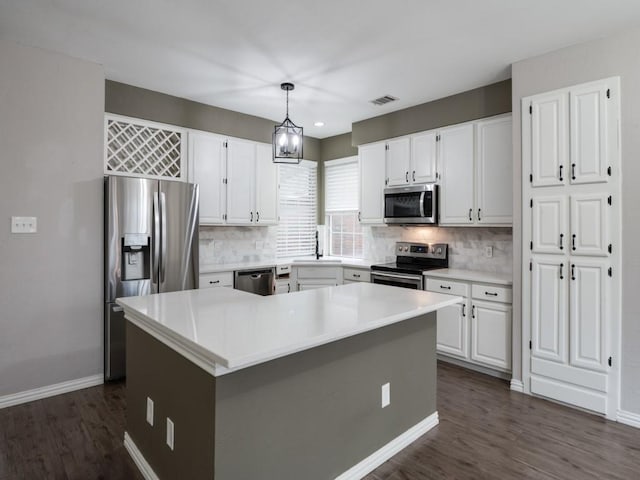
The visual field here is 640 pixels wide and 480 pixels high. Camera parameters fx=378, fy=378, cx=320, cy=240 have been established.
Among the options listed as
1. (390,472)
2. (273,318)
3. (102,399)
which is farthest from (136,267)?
(390,472)

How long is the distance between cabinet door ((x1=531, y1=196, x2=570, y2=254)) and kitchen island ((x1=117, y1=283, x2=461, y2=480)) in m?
1.19

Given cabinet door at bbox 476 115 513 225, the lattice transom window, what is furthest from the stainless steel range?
the lattice transom window

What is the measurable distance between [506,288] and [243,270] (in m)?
2.65

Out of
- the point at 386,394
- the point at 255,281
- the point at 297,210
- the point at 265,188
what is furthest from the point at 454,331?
the point at 297,210

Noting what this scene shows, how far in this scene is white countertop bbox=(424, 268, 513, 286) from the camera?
332 cm

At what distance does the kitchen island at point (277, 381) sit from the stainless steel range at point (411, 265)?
1.37 meters

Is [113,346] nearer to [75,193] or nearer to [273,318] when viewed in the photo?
[75,193]

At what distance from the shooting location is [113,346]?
3229mm

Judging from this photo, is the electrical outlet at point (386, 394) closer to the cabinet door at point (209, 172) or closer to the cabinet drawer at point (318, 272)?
the cabinet drawer at point (318, 272)

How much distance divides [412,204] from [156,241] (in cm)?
262

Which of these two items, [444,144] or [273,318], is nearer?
[273,318]

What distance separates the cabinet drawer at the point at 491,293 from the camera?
3.26 metres

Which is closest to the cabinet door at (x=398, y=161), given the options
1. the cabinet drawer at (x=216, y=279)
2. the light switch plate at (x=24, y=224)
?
the cabinet drawer at (x=216, y=279)

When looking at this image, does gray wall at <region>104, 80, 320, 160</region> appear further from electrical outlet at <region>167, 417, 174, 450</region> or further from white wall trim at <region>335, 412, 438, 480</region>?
white wall trim at <region>335, 412, 438, 480</region>
